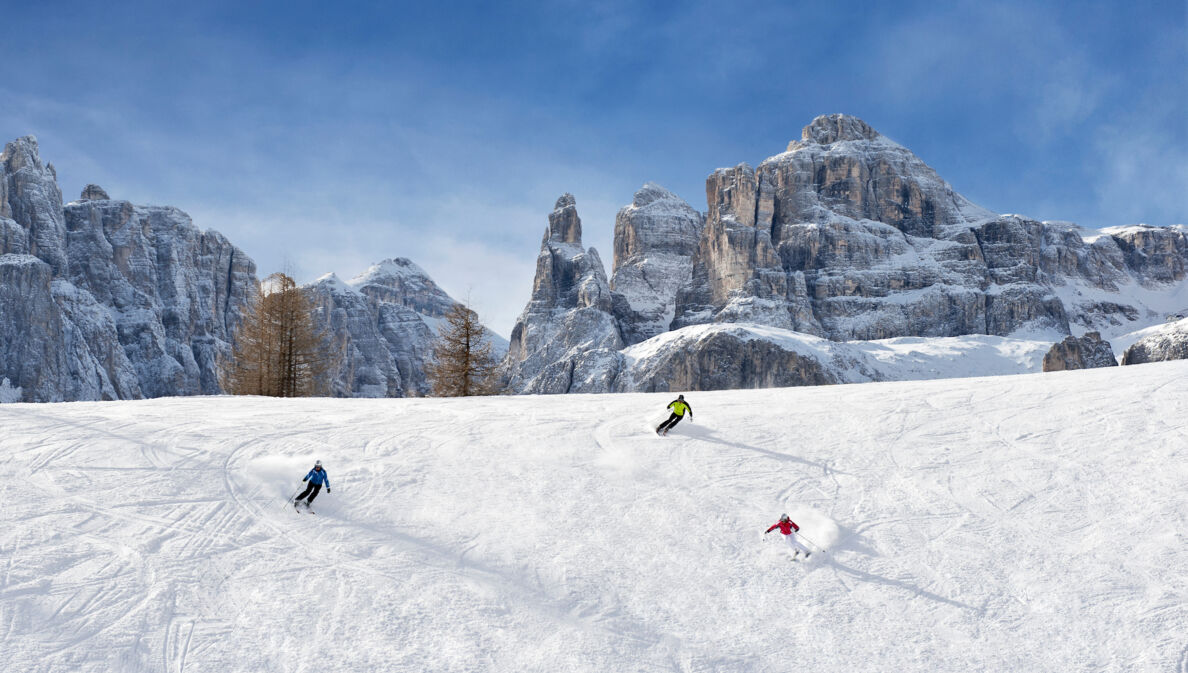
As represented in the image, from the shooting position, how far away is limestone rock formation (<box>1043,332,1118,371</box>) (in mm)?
109188

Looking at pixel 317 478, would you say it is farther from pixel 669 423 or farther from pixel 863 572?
pixel 863 572

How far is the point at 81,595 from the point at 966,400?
21.2m

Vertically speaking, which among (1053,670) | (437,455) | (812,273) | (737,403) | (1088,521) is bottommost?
(1053,670)

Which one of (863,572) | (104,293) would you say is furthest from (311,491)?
(104,293)

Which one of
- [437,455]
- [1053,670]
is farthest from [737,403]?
[1053,670]

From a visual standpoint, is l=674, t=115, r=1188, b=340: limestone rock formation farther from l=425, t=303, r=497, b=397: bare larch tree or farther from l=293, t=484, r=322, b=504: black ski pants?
l=293, t=484, r=322, b=504: black ski pants

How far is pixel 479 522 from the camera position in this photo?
12578mm

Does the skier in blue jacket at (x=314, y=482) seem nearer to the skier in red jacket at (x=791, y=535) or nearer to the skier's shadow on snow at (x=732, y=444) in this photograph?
the skier in red jacket at (x=791, y=535)

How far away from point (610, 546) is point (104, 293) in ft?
600

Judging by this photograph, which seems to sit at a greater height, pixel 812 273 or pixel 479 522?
pixel 812 273

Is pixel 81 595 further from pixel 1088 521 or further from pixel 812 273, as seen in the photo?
pixel 812 273

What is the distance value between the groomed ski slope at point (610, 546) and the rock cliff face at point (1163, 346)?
100 meters

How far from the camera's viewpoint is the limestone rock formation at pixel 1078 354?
109m

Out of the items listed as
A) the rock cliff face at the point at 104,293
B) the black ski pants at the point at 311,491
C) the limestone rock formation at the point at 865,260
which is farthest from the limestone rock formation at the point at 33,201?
the black ski pants at the point at 311,491
